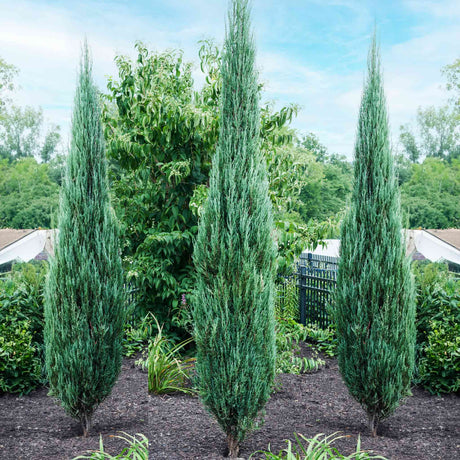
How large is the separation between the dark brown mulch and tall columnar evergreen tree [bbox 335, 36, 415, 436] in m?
0.44

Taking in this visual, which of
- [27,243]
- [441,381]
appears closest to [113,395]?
[441,381]

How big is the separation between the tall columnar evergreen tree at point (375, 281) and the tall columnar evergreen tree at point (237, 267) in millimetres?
995

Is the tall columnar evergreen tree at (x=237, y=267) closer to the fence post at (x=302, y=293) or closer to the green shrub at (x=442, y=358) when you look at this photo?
the green shrub at (x=442, y=358)

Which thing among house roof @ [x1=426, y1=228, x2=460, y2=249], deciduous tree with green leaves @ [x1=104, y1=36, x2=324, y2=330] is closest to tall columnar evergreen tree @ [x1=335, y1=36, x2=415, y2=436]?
deciduous tree with green leaves @ [x1=104, y1=36, x2=324, y2=330]

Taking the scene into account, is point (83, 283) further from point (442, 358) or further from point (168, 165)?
point (442, 358)

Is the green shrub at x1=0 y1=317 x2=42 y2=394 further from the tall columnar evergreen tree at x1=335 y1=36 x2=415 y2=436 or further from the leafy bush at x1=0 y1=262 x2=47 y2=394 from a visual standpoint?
the tall columnar evergreen tree at x1=335 y1=36 x2=415 y2=436

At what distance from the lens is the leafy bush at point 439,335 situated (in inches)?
221

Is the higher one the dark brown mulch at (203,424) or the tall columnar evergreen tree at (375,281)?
the tall columnar evergreen tree at (375,281)

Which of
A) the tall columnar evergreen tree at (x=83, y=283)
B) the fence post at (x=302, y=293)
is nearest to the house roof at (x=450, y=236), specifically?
the fence post at (x=302, y=293)

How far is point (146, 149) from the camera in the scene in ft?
19.5

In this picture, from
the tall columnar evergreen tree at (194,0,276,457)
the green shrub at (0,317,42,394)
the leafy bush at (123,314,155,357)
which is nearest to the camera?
the tall columnar evergreen tree at (194,0,276,457)

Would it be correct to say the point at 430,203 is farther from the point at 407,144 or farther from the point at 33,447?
the point at 33,447

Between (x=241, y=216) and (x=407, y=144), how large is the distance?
3325 centimetres

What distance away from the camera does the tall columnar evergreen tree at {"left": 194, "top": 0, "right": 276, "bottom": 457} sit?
3619 mm
